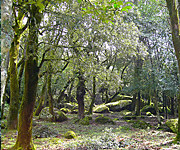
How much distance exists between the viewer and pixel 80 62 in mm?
8680

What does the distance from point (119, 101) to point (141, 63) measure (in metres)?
10.5

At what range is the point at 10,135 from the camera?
8055mm

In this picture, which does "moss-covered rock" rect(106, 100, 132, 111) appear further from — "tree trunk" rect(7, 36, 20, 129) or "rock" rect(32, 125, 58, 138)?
"tree trunk" rect(7, 36, 20, 129)

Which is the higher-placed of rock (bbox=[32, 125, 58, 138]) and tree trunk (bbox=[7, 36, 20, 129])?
tree trunk (bbox=[7, 36, 20, 129])

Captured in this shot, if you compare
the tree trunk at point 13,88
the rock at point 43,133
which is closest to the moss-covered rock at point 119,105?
the rock at point 43,133

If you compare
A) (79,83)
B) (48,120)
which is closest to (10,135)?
(48,120)

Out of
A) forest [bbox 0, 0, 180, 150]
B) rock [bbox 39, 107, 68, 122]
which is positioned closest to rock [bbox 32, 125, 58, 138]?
forest [bbox 0, 0, 180, 150]

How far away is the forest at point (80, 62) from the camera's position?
207 inches

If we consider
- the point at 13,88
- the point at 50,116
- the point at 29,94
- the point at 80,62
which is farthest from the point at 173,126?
the point at 13,88

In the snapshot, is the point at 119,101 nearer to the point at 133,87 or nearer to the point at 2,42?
the point at 133,87

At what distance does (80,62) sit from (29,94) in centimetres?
381

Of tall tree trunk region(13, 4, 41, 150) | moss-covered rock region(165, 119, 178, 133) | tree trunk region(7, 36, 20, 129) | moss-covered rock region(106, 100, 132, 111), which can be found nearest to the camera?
tall tree trunk region(13, 4, 41, 150)

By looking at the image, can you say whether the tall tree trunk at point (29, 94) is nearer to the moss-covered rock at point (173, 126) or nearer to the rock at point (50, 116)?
the moss-covered rock at point (173, 126)

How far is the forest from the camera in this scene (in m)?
5.27
